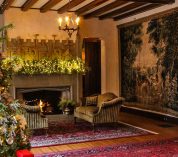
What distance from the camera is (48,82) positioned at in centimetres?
905

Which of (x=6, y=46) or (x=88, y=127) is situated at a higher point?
(x=6, y=46)

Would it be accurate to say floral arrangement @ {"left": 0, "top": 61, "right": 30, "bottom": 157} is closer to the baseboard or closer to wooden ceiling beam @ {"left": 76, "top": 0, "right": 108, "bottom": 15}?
wooden ceiling beam @ {"left": 76, "top": 0, "right": 108, "bottom": 15}

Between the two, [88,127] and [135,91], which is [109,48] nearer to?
[135,91]

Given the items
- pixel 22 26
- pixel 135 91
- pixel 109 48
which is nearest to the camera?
pixel 22 26

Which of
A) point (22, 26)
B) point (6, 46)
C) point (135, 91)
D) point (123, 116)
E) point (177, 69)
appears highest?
point (22, 26)

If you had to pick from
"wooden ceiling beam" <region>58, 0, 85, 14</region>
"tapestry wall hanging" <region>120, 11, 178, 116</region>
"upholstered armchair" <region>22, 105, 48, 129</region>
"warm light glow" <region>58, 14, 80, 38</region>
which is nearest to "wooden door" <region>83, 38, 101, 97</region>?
"tapestry wall hanging" <region>120, 11, 178, 116</region>

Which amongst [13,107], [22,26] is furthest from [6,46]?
[13,107]

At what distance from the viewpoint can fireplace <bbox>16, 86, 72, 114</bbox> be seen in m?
9.05

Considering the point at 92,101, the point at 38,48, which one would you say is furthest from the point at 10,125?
the point at 38,48

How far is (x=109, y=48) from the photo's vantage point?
10461mm

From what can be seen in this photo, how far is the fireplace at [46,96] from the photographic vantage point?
9.05 meters

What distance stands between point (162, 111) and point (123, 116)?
1.30 metres

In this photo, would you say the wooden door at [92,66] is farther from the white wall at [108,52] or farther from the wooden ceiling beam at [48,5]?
the wooden ceiling beam at [48,5]

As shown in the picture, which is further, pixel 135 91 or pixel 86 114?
pixel 135 91
